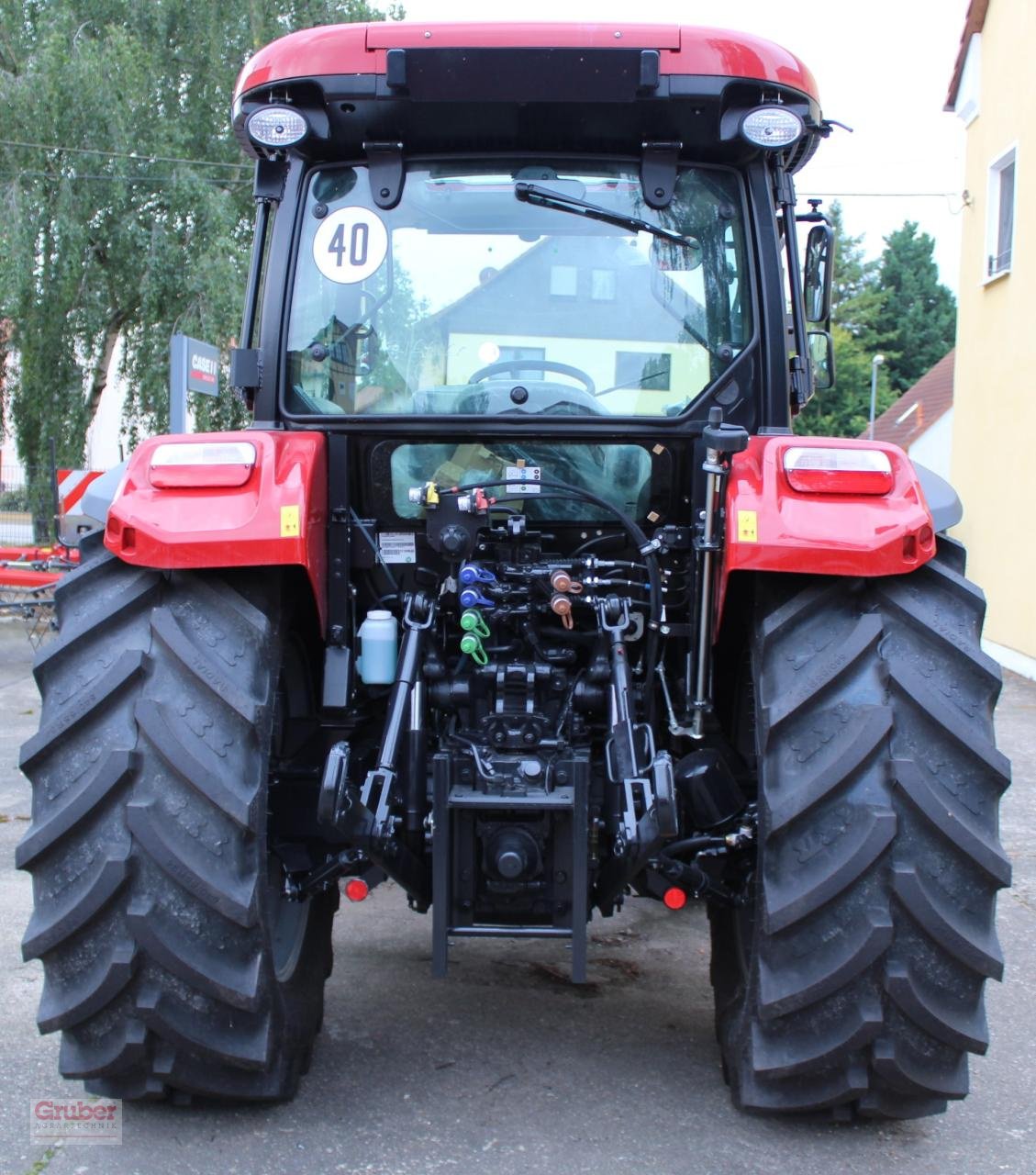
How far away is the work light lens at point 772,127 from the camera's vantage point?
3.31 m

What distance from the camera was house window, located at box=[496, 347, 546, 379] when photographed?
3436mm

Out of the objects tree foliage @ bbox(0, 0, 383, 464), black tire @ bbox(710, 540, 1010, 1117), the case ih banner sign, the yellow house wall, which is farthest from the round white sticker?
tree foliage @ bbox(0, 0, 383, 464)

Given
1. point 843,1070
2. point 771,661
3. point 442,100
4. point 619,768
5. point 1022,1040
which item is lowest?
point 1022,1040

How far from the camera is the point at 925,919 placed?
2674 mm

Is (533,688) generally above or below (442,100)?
below

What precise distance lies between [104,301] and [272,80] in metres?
13.2

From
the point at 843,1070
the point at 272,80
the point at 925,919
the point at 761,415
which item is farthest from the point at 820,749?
the point at 272,80

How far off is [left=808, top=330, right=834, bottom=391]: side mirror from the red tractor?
0.10ft

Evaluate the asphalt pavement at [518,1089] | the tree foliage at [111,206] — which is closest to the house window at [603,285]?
the asphalt pavement at [518,1089]

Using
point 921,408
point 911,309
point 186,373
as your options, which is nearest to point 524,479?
point 186,373

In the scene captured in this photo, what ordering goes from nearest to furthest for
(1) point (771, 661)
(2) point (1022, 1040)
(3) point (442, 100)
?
(1) point (771, 661) → (3) point (442, 100) → (2) point (1022, 1040)

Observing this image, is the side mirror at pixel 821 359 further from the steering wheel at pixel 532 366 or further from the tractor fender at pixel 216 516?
the tractor fender at pixel 216 516

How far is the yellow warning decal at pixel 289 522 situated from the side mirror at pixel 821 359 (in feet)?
5.74

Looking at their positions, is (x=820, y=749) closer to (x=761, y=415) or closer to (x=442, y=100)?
(x=761, y=415)
